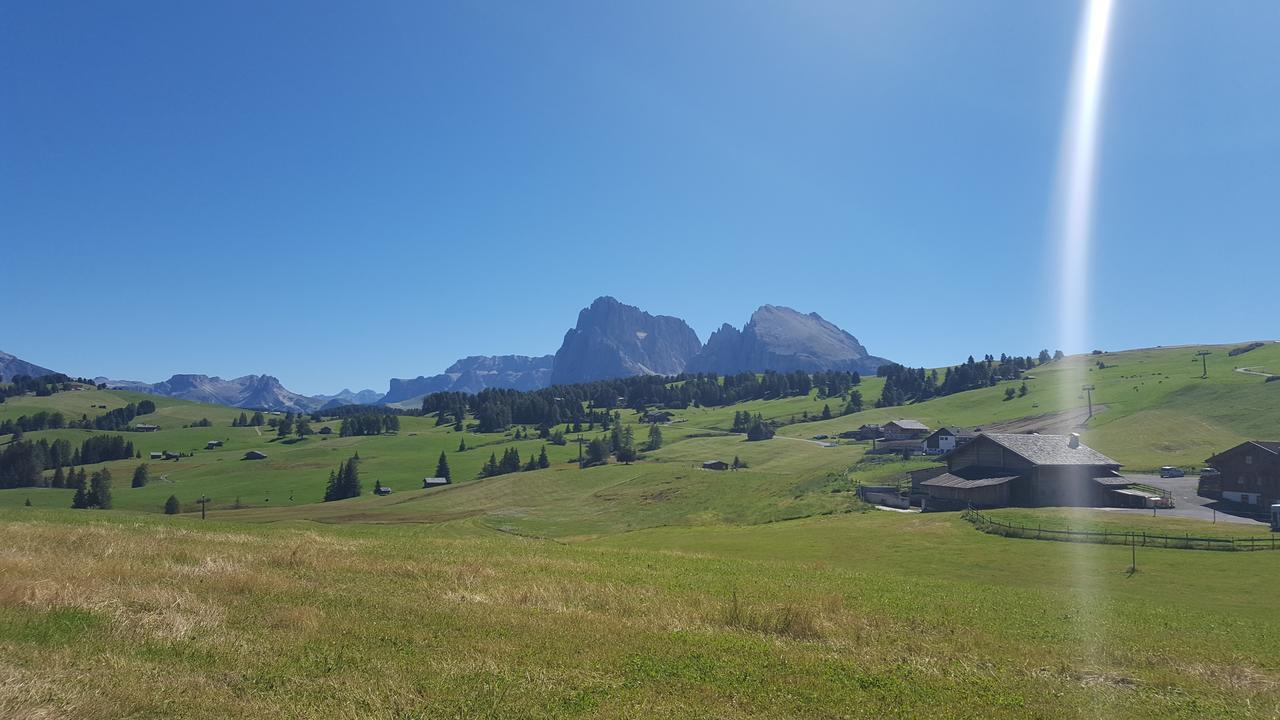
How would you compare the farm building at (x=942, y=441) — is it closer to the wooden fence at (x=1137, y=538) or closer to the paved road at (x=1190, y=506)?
the paved road at (x=1190, y=506)

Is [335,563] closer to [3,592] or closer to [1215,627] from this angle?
[3,592]

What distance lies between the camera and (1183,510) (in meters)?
77.3

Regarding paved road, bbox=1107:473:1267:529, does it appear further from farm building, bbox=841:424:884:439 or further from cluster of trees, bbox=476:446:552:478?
cluster of trees, bbox=476:446:552:478

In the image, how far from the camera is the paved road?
2734 inches

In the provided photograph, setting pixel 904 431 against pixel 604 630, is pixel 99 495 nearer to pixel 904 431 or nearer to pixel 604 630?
pixel 604 630

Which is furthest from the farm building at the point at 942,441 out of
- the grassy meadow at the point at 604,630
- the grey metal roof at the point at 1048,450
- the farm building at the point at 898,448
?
the grassy meadow at the point at 604,630

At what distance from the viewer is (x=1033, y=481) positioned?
84.7 meters

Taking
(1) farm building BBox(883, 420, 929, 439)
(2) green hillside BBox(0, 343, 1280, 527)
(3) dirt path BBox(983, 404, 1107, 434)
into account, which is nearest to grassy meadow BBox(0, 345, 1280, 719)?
(2) green hillside BBox(0, 343, 1280, 527)

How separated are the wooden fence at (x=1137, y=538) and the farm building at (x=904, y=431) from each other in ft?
361

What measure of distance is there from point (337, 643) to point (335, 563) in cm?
1172

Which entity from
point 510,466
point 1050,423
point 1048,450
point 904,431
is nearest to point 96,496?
point 510,466

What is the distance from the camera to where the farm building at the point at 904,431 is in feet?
543

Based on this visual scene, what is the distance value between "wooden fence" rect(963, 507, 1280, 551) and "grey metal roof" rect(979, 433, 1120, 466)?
31049 millimetres

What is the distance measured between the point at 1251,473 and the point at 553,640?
95843 mm
